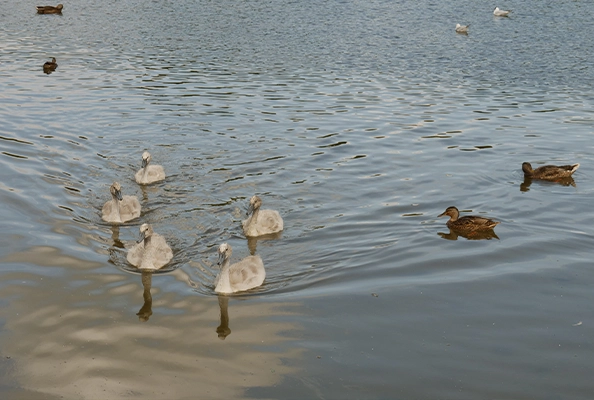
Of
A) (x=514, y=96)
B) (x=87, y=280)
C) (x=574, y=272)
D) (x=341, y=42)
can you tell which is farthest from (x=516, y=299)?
(x=341, y=42)

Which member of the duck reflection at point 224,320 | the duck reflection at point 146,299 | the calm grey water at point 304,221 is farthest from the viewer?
the duck reflection at point 146,299

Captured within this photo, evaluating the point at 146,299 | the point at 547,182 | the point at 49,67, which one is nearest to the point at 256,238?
the point at 146,299

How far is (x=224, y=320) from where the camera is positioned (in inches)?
434

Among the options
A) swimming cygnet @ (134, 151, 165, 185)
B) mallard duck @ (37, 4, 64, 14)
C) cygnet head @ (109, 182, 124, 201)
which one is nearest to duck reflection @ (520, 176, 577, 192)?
swimming cygnet @ (134, 151, 165, 185)

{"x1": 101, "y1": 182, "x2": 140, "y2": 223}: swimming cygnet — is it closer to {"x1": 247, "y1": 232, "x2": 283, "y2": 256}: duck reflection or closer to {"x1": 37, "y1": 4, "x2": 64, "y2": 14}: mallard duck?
{"x1": 247, "y1": 232, "x2": 283, "y2": 256}: duck reflection

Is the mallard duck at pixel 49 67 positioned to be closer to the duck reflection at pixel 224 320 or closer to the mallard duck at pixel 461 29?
the mallard duck at pixel 461 29

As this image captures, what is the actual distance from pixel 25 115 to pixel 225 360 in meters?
14.8

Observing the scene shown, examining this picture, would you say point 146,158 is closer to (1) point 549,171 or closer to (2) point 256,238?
(2) point 256,238

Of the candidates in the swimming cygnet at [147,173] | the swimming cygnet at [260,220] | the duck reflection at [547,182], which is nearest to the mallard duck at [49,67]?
the swimming cygnet at [147,173]

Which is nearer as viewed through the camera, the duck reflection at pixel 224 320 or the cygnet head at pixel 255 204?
the duck reflection at pixel 224 320

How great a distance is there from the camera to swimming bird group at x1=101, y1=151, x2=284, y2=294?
11.9 m

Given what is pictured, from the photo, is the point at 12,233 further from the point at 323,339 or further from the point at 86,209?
the point at 323,339

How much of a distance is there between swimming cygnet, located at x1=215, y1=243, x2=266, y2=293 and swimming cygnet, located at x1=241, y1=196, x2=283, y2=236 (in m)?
2.19

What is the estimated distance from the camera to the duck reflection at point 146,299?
36.2 ft
